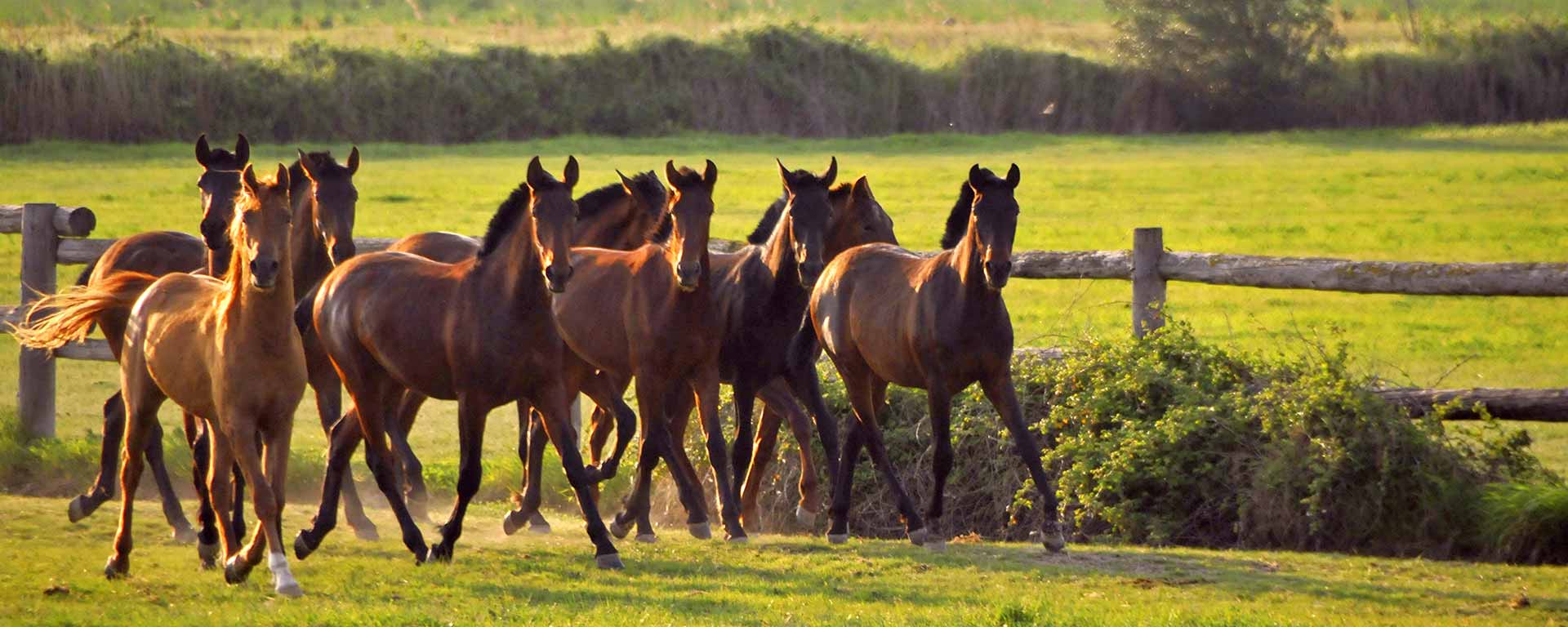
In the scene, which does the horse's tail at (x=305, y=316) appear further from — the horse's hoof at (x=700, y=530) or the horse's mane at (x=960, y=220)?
the horse's mane at (x=960, y=220)

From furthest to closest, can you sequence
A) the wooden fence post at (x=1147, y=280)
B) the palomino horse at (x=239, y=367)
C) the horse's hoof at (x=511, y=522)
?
the wooden fence post at (x=1147, y=280) → the horse's hoof at (x=511, y=522) → the palomino horse at (x=239, y=367)

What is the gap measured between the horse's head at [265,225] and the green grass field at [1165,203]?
17.0 ft

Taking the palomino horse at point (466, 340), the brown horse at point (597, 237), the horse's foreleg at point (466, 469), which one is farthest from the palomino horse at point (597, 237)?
the horse's foreleg at point (466, 469)

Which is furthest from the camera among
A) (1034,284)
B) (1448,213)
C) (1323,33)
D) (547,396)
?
(1323,33)

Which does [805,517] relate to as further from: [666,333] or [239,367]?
[239,367]

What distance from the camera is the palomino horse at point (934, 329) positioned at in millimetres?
8195

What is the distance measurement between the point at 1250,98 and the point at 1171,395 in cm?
2945

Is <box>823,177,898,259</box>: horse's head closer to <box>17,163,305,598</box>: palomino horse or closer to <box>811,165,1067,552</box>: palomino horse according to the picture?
<box>811,165,1067,552</box>: palomino horse

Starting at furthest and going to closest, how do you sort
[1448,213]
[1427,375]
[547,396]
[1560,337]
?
[1448,213], [1560,337], [1427,375], [547,396]

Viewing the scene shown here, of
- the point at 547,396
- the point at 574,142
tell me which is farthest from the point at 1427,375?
the point at 574,142

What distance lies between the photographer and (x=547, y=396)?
25.9ft

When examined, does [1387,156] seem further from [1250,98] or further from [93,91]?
[93,91]

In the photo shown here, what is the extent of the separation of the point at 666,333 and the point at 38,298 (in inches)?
213

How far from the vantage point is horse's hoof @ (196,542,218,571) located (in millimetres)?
7812
